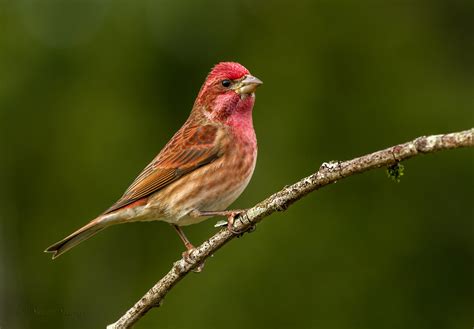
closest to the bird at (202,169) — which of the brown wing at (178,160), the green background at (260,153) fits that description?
the brown wing at (178,160)

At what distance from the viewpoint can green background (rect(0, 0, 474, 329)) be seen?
11.5 meters

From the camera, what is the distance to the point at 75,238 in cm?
716

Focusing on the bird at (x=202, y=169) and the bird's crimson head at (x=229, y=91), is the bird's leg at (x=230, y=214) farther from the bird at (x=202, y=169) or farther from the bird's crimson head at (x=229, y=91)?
the bird's crimson head at (x=229, y=91)

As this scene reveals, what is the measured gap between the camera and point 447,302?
1168 cm

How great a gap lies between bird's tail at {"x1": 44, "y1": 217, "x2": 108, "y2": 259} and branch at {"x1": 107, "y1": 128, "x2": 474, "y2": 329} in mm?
1560

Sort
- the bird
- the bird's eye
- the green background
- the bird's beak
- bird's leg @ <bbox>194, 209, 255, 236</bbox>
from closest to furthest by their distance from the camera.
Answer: bird's leg @ <bbox>194, 209, 255, 236</bbox> < the bird < the bird's beak < the bird's eye < the green background

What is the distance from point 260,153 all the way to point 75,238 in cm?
564

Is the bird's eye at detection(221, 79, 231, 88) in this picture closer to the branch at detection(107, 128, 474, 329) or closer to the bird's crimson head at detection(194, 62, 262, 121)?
the bird's crimson head at detection(194, 62, 262, 121)

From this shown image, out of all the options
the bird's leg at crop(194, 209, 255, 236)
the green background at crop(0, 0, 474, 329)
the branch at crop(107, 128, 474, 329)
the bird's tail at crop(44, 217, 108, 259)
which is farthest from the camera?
the green background at crop(0, 0, 474, 329)

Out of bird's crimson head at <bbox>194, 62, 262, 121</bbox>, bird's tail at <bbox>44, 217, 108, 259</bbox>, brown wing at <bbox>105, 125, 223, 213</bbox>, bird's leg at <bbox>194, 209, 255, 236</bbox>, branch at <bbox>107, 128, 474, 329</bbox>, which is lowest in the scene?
branch at <bbox>107, 128, 474, 329</bbox>

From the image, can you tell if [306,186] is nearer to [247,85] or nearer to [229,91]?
[247,85]

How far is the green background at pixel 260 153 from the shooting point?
11477 millimetres

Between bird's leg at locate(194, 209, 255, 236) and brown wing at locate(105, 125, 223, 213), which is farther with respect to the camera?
brown wing at locate(105, 125, 223, 213)

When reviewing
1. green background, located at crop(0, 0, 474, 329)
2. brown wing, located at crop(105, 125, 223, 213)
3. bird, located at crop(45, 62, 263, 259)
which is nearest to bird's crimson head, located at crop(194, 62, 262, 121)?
bird, located at crop(45, 62, 263, 259)
